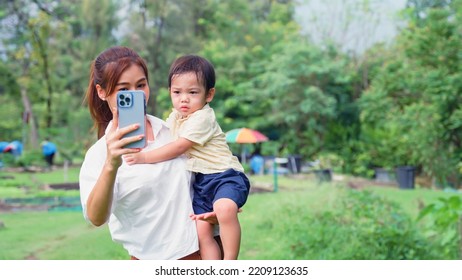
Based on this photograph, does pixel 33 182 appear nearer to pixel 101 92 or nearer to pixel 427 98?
pixel 427 98

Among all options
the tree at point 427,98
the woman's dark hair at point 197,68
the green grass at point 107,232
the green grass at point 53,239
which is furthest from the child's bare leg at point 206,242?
the tree at point 427,98

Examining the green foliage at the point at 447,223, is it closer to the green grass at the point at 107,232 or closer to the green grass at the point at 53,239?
the green grass at the point at 107,232

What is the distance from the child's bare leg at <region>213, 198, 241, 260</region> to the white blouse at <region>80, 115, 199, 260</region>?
0.19 ft

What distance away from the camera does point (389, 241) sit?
14.1ft

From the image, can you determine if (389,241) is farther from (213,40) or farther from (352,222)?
(213,40)

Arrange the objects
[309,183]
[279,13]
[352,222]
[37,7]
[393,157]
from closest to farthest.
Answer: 1. [352,222]
2. [309,183]
3. [393,157]
4. [37,7]
5. [279,13]

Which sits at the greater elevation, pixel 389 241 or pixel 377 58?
pixel 377 58

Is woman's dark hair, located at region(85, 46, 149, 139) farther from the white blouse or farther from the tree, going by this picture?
the tree

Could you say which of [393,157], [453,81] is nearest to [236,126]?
[393,157]

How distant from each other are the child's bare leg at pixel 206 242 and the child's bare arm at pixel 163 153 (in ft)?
0.48

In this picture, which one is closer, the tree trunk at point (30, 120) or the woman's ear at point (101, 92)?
the woman's ear at point (101, 92)

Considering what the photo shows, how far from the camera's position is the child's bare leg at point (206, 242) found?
126cm
